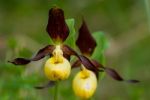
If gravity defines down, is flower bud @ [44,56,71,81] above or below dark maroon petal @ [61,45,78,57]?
below

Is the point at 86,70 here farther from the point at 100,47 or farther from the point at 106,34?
the point at 106,34

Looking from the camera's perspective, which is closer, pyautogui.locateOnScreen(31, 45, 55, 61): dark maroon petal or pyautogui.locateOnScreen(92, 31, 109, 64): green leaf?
pyautogui.locateOnScreen(31, 45, 55, 61): dark maroon petal

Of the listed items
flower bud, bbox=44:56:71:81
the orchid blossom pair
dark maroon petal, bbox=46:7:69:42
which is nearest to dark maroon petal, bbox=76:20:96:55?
the orchid blossom pair

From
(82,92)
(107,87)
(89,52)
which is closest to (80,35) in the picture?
(89,52)

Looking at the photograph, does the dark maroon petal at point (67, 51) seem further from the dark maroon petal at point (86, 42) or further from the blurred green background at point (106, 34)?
the blurred green background at point (106, 34)

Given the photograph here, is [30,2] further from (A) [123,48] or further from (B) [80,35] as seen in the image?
(B) [80,35]

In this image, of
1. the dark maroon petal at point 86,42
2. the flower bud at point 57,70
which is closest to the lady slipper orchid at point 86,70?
the dark maroon petal at point 86,42

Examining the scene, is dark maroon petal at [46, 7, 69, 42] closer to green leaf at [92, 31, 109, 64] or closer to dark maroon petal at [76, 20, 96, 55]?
dark maroon petal at [76, 20, 96, 55]
